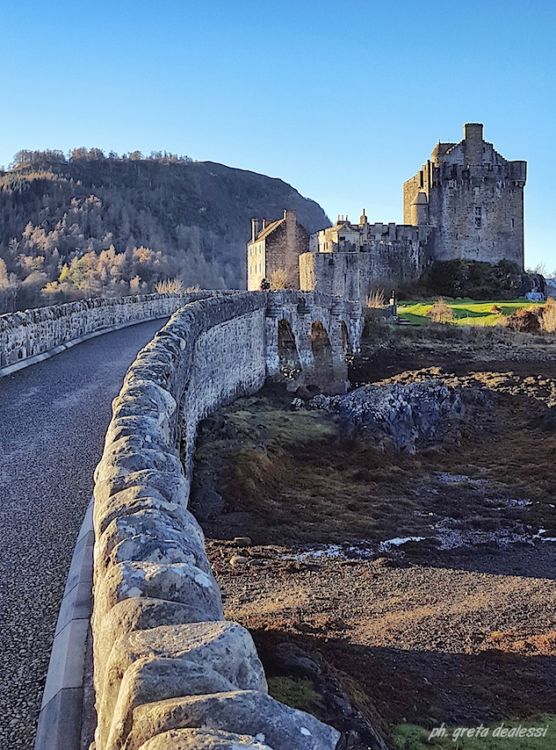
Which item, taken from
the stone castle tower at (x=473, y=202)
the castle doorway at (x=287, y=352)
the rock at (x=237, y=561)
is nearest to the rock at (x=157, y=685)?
the rock at (x=237, y=561)

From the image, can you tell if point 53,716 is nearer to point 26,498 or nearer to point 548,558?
point 26,498

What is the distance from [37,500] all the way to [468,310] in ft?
121

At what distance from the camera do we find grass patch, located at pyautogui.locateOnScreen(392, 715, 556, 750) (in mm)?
5492

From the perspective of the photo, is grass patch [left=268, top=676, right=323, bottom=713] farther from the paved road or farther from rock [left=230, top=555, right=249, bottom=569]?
rock [left=230, top=555, right=249, bottom=569]

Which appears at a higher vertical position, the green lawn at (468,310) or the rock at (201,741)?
the green lawn at (468,310)

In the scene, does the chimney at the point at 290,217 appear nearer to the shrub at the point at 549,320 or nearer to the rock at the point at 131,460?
the shrub at the point at 549,320

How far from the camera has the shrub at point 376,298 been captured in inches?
1634

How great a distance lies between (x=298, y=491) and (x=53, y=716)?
1157cm

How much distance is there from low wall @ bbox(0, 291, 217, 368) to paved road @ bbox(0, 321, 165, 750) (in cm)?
59

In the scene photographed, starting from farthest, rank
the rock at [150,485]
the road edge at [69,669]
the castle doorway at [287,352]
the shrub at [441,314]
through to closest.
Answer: the shrub at [441,314] < the castle doorway at [287,352] < the rock at [150,485] < the road edge at [69,669]

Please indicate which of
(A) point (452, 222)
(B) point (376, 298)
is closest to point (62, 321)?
(B) point (376, 298)

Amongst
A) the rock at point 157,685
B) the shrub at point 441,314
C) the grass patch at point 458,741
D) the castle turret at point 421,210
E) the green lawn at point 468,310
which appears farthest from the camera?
the castle turret at point 421,210

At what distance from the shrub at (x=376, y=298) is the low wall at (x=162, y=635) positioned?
121ft

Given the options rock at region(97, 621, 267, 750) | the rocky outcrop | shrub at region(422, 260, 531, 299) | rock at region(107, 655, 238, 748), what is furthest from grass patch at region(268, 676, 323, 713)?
shrub at region(422, 260, 531, 299)
